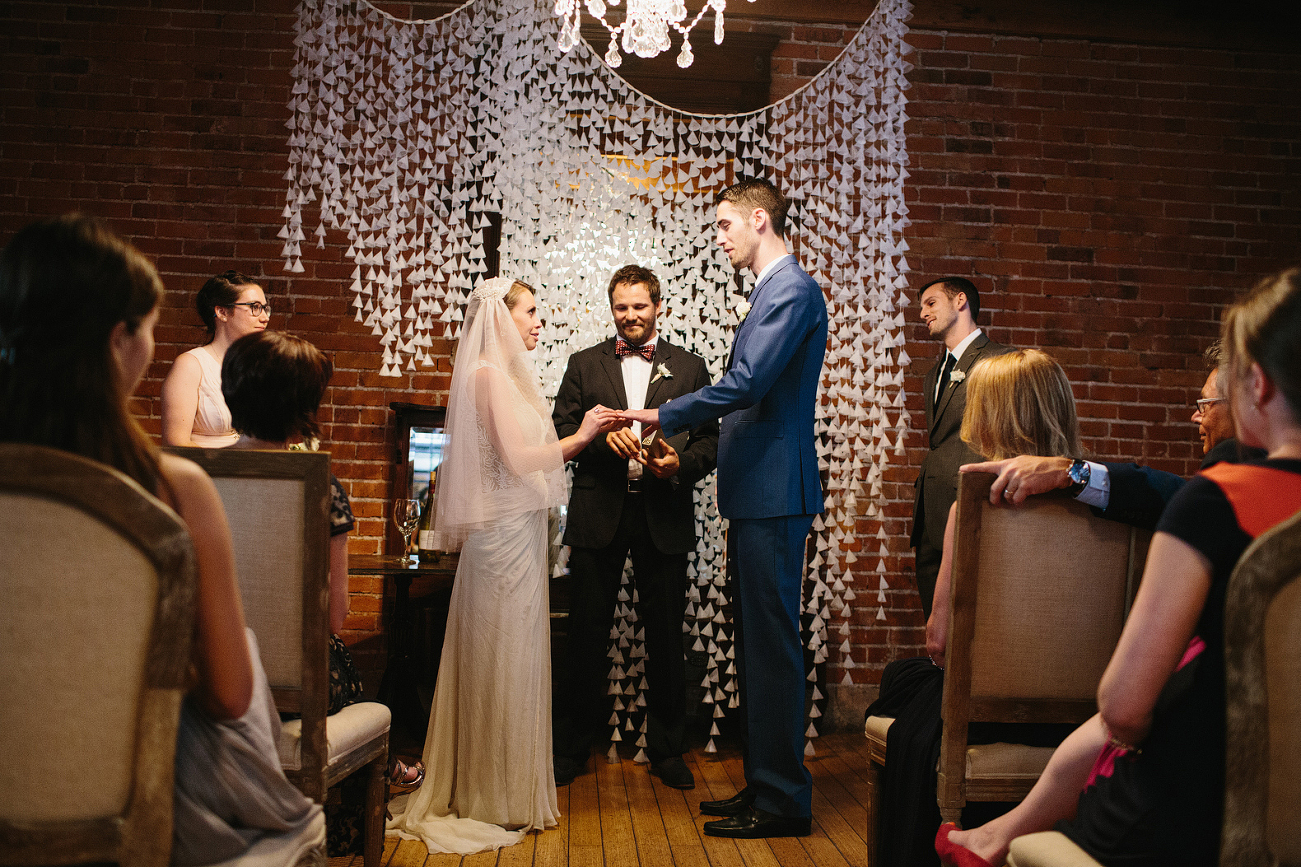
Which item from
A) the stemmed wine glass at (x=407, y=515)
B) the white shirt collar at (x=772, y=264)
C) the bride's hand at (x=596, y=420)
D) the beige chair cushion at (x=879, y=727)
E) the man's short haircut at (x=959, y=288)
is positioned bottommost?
the beige chair cushion at (x=879, y=727)

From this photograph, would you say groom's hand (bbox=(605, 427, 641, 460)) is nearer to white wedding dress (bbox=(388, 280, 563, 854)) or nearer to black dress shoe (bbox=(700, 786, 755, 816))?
white wedding dress (bbox=(388, 280, 563, 854))

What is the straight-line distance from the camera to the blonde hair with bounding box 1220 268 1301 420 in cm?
106

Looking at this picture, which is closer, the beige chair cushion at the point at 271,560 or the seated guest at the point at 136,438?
the seated guest at the point at 136,438

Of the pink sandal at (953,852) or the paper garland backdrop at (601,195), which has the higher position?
the paper garland backdrop at (601,195)

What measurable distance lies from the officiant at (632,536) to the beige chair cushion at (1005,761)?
1573 millimetres

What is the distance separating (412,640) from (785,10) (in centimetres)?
335

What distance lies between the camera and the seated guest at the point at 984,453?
1.83 meters

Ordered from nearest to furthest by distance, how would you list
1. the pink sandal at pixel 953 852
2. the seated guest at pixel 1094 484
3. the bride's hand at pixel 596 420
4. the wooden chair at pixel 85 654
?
the wooden chair at pixel 85 654 < the pink sandal at pixel 953 852 < the seated guest at pixel 1094 484 < the bride's hand at pixel 596 420

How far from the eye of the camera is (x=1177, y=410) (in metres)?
4.26

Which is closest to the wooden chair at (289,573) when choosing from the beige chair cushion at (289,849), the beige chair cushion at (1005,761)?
the beige chair cushion at (289,849)

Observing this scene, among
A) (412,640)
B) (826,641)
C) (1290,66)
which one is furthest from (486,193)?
(1290,66)

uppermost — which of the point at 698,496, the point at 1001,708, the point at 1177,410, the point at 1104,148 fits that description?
the point at 1104,148

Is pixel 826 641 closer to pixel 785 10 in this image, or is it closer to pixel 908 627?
pixel 908 627

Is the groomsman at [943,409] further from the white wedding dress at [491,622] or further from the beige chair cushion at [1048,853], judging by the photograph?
the beige chair cushion at [1048,853]
